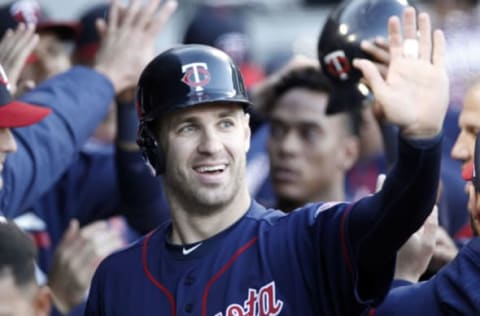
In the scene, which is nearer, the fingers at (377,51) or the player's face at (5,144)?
the fingers at (377,51)

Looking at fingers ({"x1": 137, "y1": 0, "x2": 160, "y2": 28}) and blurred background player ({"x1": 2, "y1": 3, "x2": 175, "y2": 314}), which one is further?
fingers ({"x1": 137, "y1": 0, "x2": 160, "y2": 28})

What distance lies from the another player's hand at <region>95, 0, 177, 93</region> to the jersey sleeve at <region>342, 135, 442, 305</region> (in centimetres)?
223

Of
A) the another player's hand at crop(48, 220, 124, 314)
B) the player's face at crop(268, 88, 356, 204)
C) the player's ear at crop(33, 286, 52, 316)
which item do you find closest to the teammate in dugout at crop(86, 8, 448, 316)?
the player's ear at crop(33, 286, 52, 316)

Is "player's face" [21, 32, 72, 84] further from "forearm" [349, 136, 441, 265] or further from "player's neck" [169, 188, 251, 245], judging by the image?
"forearm" [349, 136, 441, 265]

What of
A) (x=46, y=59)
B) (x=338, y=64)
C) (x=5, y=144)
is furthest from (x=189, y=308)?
(x=46, y=59)

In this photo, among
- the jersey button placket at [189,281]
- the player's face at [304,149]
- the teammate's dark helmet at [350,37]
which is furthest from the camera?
the player's face at [304,149]

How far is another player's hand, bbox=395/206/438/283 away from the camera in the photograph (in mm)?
4293

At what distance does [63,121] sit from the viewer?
565cm

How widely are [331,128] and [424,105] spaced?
276 centimetres

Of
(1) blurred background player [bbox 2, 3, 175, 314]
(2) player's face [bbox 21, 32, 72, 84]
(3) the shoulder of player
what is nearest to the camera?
(3) the shoulder of player

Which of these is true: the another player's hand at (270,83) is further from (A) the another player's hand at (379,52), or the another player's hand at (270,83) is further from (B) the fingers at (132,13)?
(A) the another player's hand at (379,52)

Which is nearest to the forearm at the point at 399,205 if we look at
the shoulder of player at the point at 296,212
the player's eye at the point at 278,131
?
the shoulder of player at the point at 296,212

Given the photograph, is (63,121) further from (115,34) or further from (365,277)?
(365,277)

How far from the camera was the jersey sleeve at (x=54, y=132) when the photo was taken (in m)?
5.38
